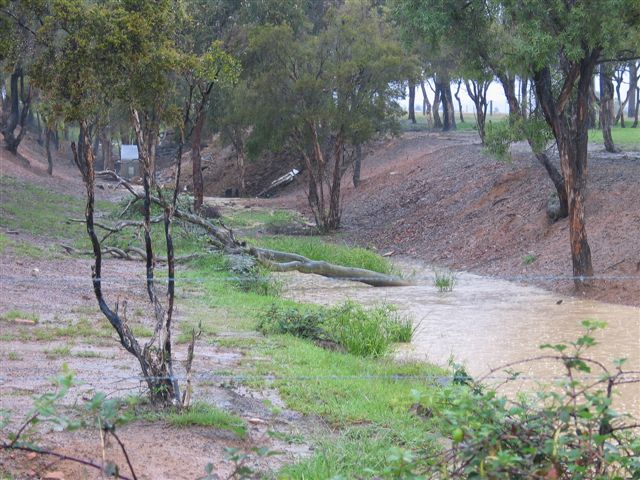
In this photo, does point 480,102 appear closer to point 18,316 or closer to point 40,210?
point 40,210

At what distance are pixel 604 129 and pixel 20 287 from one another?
75.0 ft

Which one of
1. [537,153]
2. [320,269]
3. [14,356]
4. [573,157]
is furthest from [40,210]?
[14,356]

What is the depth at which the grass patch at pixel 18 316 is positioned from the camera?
1197cm

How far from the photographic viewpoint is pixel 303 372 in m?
10.1

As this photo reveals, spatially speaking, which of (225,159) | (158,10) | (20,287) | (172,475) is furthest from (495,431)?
(225,159)

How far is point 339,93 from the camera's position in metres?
30.8

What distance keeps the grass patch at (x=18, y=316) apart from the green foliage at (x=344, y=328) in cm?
304

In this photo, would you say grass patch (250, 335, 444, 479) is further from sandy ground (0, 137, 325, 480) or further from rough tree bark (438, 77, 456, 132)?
rough tree bark (438, 77, 456, 132)

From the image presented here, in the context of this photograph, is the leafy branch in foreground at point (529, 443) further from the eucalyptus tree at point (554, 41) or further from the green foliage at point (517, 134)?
the green foliage at point (517, 134)

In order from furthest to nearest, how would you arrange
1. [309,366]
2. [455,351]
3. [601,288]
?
[601,288] < [455,351] < [309,366]

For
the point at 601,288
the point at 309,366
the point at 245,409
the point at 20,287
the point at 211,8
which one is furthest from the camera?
the point at 211,8

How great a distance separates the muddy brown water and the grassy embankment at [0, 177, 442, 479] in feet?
3.79

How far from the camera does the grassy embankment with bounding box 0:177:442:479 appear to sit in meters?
7.29

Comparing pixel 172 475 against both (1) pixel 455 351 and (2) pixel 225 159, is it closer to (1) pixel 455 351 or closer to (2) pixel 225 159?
(1) pixel 455 351
